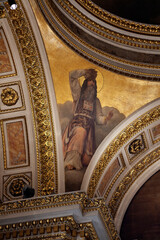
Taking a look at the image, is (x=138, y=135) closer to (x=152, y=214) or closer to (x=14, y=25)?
(x=152, y=214)

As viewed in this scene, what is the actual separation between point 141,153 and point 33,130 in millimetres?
2634

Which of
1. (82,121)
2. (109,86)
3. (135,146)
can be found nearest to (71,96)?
(82,121)

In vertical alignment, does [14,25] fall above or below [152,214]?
above

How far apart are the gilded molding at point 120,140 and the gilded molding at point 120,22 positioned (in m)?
1.88

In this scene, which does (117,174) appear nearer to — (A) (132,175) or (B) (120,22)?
(A) (132,175)

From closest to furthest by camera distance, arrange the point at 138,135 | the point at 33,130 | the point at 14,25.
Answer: the point at 14,25 → the point at 33,130 → the point at 138,135

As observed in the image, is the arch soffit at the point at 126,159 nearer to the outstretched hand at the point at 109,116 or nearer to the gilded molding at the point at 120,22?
the outstretched hand at the point at 109,116

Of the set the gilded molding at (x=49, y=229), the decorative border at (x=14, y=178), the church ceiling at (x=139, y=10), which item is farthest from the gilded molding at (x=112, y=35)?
the gilded molding at (x=49, y=229)

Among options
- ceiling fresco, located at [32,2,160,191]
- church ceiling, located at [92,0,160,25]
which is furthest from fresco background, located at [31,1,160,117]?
church ceiling, located at [92,0,160,25]

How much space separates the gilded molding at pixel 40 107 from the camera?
30.1 ft

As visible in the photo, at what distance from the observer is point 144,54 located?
1031 centimetres

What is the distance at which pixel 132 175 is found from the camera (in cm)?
1048

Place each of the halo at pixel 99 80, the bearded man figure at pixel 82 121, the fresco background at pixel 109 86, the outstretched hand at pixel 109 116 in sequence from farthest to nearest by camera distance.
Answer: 1. the halo at pixel 99 80
2. the outstretched hand at pixel 109 116
3. the fresco background at pixel 109 86
4. the bearded man figure at pixel 82 121

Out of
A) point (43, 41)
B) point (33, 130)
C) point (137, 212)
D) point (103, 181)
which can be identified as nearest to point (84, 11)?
point (43, 41)
